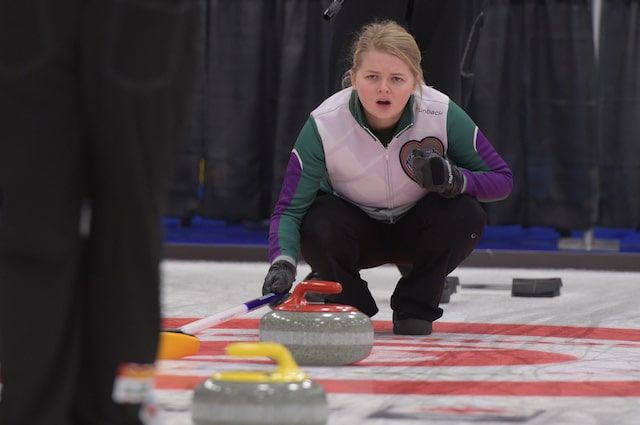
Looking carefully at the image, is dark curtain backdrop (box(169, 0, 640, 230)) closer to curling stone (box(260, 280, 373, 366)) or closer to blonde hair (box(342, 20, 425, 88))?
blonde hair (box(342, 20, 425, 88))

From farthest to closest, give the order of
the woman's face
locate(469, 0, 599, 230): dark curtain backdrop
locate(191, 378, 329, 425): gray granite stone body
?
locate(469, 0, 599, 230): dark curtain backdrop → the woman's face → locate(191, 378, 329, 425): gray granite stone body

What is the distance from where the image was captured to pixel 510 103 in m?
5.17

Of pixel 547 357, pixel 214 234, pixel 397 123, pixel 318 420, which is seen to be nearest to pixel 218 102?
pixel 214 234

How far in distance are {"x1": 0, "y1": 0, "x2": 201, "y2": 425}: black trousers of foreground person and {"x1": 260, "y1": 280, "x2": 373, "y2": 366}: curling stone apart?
33.0 inches

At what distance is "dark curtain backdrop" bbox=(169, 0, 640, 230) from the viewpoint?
5121 mm

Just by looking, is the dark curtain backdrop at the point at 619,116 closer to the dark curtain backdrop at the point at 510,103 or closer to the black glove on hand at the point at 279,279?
the dark curtain backdrop at the point at 510,103

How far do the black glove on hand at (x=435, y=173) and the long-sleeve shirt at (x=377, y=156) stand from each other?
0.06 metres

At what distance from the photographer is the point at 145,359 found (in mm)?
1079

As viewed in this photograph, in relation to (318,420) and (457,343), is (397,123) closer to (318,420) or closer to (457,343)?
(457,343)

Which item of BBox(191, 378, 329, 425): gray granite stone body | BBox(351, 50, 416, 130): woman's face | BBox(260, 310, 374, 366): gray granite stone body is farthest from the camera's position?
BBox(351, 50, 416, 130): woman's face

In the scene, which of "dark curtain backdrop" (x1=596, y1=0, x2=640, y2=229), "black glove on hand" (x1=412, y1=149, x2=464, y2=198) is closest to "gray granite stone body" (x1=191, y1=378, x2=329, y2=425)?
"black glove on hand" (x1=412, y1=149, x2=464, y2=198)

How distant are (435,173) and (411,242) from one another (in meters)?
0.25

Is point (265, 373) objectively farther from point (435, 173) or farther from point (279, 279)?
point (435, 173)

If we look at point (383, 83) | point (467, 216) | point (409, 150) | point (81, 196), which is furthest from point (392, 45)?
point (81, 196)
